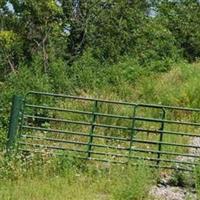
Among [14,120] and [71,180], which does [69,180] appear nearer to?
[71,180]

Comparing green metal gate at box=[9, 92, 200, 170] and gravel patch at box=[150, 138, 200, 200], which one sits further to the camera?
green metal gate at box=[9, 92, 200, 170]

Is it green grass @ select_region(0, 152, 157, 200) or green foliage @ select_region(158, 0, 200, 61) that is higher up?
green foliage @ select_region(158, 0, 200, 61)

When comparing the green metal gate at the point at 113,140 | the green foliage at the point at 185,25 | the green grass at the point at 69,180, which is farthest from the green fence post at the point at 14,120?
the green foliage at the point at 185,25

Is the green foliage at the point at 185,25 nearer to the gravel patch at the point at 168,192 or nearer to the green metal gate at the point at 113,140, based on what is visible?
the green metal gate at the point at 113,140

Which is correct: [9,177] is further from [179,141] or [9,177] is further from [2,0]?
[2,0]

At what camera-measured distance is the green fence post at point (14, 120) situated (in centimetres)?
1190

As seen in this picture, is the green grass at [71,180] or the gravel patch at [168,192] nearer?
the green grass at [71,180]

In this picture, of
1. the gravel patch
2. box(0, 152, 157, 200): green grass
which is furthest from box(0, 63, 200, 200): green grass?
the gravel patch

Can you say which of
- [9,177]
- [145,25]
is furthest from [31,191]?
[145,25]

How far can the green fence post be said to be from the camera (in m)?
11.9

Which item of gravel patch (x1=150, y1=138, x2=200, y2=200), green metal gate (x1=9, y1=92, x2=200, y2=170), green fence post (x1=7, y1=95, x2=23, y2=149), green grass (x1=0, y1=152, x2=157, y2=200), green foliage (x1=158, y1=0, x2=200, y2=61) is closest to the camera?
green grass (x1=0, y1=152, x2=157, y2=200)

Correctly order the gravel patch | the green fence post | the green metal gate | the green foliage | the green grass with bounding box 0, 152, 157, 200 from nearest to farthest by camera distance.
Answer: the green grass with bounding box 0, 152, 157, 200 < the gravel patch < the green metal gate < the green fence post < the green foliage

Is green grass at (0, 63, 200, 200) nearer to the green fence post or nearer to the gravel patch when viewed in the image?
Answer: the gravel patch

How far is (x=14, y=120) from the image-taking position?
39.2ft
